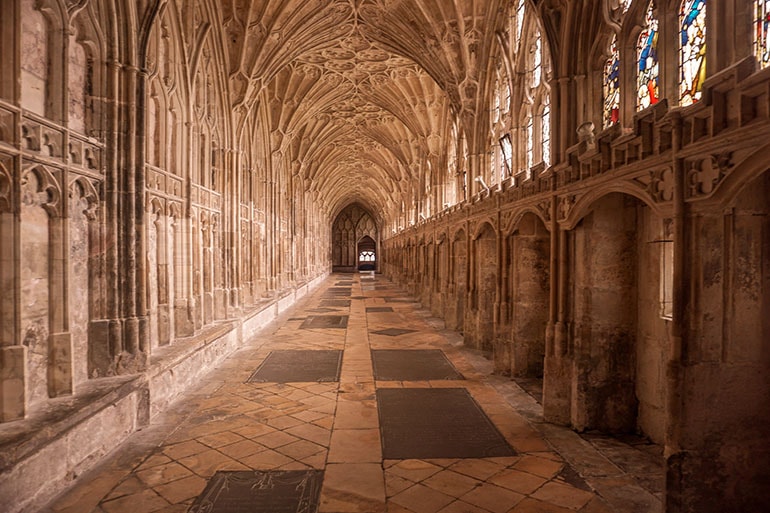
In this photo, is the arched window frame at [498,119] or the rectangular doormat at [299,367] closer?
the rectangular doormat at [299,367]

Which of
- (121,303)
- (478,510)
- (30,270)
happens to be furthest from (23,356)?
(478,510)

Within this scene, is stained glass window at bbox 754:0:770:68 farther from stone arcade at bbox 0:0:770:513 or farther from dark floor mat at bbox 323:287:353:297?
dark floor mat at bbox 323:287:353:297

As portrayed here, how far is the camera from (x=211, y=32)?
35.7 ft

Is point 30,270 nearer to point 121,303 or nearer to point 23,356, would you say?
point 23,356

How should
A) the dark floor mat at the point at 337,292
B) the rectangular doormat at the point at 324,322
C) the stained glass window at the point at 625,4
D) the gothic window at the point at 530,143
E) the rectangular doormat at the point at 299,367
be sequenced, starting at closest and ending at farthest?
1. the stained glass window at the point at 625,4
2. the rectangular doormat at the point at 299,367
3. the gothic window at the point at 530,143
4. the rectangular doormat at the point at 324,322
5. the dark floor mat at the point at 337,292

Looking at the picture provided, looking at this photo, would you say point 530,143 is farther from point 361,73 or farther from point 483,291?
point 361,73

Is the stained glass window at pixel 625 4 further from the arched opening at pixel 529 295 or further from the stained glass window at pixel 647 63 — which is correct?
the arched opening at pixel 529 295

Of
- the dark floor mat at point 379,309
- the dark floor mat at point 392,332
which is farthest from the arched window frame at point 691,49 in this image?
the dark floor mat at point 379,309

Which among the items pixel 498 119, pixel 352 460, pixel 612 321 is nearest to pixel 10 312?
pixel 352 460

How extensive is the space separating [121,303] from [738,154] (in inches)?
264

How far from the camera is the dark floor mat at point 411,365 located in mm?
8109

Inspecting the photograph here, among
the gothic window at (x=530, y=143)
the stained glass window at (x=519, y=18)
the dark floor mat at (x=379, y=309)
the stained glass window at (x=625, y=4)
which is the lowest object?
the dark floor mat at (x=379, y=309)

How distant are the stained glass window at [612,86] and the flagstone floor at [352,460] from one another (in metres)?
3.91

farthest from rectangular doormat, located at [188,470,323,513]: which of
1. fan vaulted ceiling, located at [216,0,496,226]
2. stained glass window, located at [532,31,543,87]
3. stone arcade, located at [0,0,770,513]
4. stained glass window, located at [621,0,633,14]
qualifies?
fan vaulted ceiling, located at [216,0,496,226]
